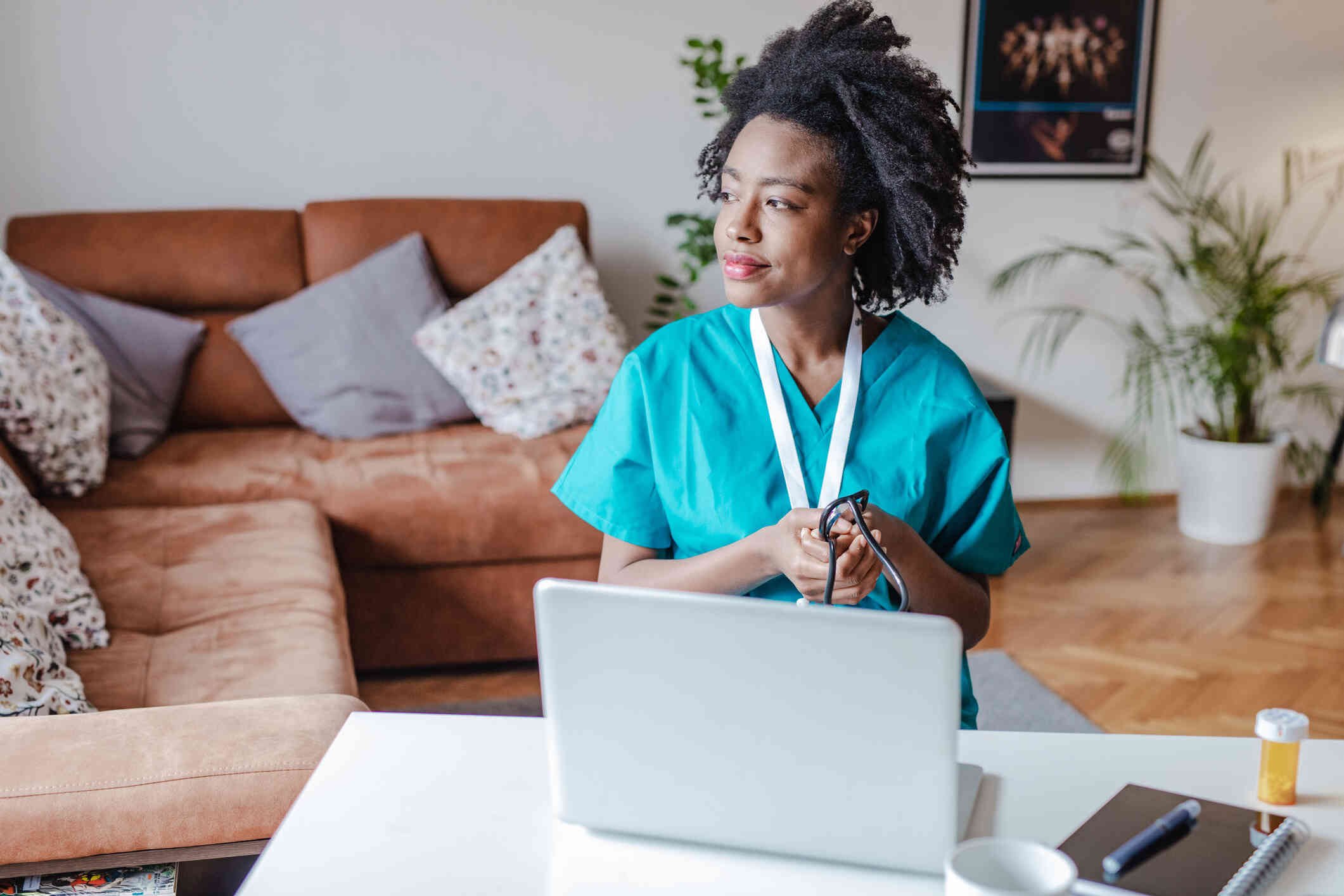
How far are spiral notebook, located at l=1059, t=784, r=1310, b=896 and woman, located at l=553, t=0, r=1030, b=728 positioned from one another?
1.17ft

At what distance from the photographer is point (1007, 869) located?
72 cm

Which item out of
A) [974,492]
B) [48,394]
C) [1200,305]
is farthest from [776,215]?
[1200,305]

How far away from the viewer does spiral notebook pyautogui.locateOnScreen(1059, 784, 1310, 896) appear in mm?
805

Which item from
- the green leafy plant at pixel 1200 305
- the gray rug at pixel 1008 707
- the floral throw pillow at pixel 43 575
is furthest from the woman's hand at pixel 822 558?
the green leafy plant at pixel 1200 305

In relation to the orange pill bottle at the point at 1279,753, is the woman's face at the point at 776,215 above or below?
above

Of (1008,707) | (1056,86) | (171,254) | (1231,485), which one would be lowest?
(1008,707)

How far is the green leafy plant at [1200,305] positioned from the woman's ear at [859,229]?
2482 millimetres

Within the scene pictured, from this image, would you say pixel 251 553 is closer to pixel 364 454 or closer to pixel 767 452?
pixel 364 454

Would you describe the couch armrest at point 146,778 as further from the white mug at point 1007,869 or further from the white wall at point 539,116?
the white wall at point 539,116

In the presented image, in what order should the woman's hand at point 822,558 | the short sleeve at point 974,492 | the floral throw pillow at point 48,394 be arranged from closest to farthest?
the woman's hand at point 822,558 < the short sleeve at point 974,492 < the floral throw pillow at point 48,394

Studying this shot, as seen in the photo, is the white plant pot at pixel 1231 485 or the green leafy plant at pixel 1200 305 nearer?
the white plant pot at pixel 1231 485

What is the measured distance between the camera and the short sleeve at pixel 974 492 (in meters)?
1.35

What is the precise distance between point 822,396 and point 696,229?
2151 mm

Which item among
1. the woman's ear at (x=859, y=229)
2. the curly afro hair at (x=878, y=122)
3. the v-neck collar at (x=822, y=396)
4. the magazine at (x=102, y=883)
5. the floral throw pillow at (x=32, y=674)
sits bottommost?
the magazine at (x=102, y=883)
